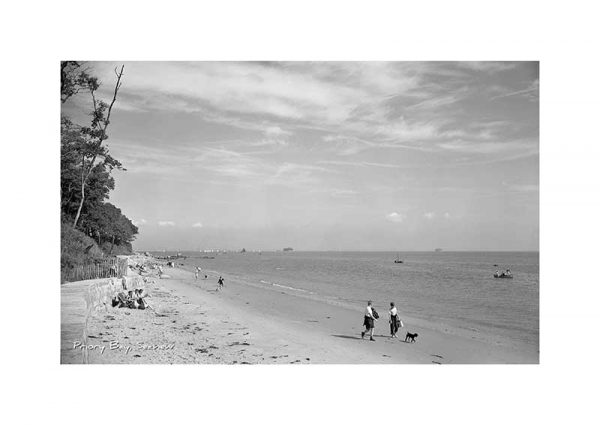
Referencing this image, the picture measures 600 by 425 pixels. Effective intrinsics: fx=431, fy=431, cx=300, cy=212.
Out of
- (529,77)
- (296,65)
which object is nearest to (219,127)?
(296,65)

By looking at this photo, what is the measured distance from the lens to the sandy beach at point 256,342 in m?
6.57

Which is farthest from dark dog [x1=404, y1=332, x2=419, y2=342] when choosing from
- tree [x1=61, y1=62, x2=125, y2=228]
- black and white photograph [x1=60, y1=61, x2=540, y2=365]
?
tree [x1=61, y1=62, x2=125, y2=228]

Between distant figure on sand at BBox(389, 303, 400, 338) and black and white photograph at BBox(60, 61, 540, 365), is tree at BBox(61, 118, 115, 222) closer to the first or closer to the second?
black and white photograph at BBox(60, 61, 540, 365)

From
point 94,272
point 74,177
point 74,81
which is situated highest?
point 74,81

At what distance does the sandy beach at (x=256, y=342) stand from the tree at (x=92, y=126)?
276 cm

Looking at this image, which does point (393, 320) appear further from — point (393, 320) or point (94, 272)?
point (94, 272)

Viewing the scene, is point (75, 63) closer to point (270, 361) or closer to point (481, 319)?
point (270, 361)

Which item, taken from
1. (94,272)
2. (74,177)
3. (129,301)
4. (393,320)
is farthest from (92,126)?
(393,320)

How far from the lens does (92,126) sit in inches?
289

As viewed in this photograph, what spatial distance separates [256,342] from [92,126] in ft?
15.2

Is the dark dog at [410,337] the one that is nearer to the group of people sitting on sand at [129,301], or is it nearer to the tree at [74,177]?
the group of people sitting on sand at [129,301]

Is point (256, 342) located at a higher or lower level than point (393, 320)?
lower
